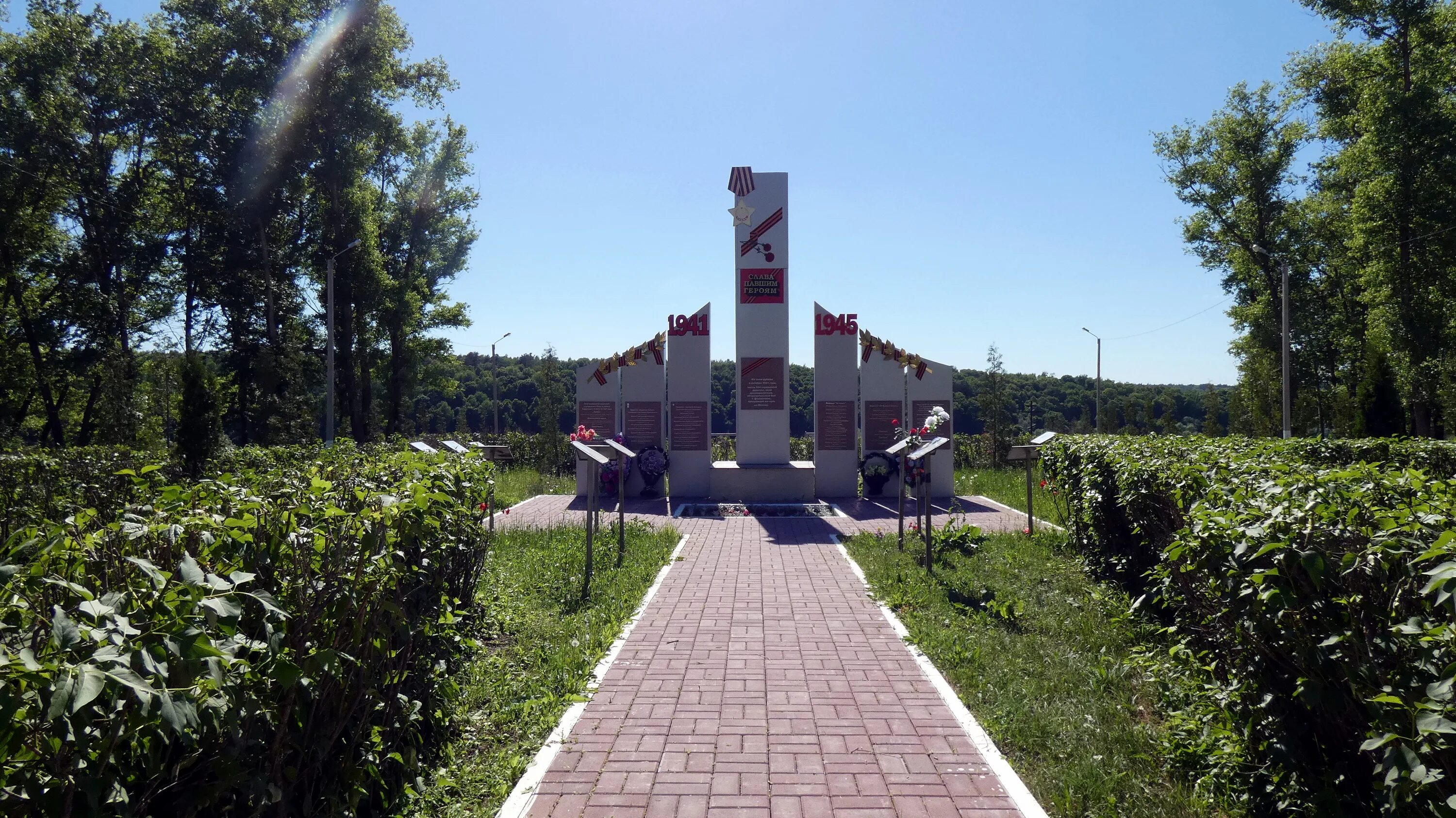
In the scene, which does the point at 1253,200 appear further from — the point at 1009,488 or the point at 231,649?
the point at 231,649

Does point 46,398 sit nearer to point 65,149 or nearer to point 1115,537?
point 65,149

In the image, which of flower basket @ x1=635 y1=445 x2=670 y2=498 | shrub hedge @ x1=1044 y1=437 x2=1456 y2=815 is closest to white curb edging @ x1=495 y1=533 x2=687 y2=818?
shrub hedge @ x1=1044 y1=437 x2=1456 y2=815

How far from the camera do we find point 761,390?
1805cm

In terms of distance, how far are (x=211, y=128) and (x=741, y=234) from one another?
62.1 ft

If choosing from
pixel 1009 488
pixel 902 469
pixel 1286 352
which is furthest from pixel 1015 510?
pixel 1286 352

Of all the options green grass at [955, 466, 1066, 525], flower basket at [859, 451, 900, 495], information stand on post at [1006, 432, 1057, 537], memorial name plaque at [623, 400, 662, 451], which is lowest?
green grass at [955, 466, 1066, 525]

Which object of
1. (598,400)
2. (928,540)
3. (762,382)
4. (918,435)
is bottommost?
(928,540)

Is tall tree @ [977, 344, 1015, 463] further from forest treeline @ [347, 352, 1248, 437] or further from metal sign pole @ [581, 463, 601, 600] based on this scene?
metal sign pole @ [581, 463, 601, 600]

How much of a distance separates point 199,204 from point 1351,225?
36939 millimetres

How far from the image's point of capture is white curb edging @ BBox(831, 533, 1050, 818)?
410cm

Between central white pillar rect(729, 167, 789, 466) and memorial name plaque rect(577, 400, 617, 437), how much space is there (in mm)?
→ 2843

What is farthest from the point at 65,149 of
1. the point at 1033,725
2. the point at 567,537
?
the point at 1033,725

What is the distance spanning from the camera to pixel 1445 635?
2.37 metres

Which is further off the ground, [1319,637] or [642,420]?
[642,420]
